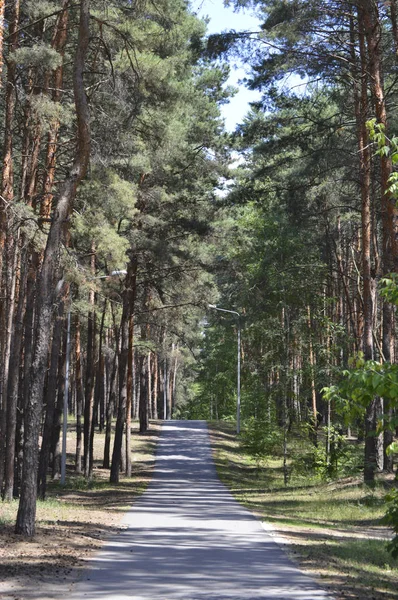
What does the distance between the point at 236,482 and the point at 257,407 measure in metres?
3.40

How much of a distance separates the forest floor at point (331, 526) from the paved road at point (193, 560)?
0.40 m

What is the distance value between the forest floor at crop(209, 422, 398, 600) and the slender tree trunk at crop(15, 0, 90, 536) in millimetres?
4083

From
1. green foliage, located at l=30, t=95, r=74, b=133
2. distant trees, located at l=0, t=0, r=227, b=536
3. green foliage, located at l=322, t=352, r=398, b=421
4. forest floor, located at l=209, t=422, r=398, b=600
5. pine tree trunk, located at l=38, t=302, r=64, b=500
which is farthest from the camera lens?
pine tree trunk, located at l=38, t=302, r=64, b=500

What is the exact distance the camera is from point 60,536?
12602 mm

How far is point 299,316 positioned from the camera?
33781 millimetres

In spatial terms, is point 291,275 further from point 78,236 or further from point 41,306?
point 41,306

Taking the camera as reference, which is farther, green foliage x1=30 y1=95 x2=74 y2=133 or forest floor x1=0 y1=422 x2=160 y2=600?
green foliage x1=30 y1=95 x2=74 y2=133

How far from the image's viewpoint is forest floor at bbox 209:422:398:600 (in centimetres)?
966

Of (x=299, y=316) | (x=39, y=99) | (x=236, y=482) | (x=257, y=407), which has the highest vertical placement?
(x=39, y=99)

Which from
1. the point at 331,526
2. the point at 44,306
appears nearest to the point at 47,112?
the point at 44,306

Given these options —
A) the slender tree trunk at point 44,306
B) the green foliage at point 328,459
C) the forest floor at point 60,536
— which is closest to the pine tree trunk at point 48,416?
the forest floor at point 60,536

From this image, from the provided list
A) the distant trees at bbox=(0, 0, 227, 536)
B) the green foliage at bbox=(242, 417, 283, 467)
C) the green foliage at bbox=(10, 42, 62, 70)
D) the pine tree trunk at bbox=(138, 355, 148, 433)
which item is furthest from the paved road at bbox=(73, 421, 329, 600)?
the pine tree trunk at bbox=(138, 355, 148, 433)

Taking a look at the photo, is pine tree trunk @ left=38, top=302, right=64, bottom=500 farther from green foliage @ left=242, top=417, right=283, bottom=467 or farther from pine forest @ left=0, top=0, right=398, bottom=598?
green foliage @ left=242, top=417, right=283, bottom=467

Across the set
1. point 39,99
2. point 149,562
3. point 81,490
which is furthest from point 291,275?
point 149,562
